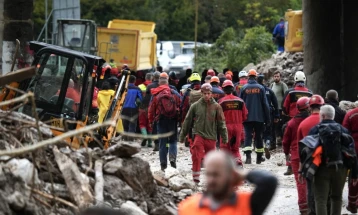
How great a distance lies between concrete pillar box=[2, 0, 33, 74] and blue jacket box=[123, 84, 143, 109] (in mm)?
3931

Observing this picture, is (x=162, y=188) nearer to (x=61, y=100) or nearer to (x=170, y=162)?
(x=61, y=100)

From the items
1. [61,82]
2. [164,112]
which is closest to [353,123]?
[61,82]

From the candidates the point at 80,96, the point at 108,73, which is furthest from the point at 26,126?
the point at 108,73

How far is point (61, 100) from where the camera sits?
1538cm

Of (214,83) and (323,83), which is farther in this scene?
(323,83)

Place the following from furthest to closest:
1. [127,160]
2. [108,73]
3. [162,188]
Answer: [108,73], [162,188], [127,160]

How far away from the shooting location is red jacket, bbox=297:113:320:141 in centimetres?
1401

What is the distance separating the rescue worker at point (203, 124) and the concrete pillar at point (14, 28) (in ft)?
13.7

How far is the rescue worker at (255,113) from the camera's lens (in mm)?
20453

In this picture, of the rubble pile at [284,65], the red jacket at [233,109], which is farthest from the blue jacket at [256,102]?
the rubble pile at [284,65]

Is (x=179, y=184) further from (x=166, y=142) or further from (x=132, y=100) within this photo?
(x=132, y=100)

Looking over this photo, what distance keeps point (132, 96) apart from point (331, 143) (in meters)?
11.0

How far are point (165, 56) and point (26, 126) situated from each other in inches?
1676

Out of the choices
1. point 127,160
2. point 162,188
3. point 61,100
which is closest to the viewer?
point 127,160
